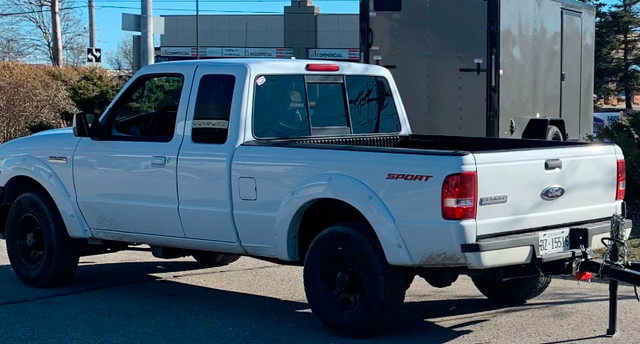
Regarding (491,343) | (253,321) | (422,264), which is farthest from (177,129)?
(491,343)

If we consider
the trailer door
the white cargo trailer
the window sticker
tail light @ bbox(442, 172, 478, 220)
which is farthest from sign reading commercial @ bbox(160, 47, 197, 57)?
tail light @ bbox(442, 172, 478, 220)

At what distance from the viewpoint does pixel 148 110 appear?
27.0 feet

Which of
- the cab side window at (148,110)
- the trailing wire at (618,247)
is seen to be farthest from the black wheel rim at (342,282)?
the cab side window at (148,110)

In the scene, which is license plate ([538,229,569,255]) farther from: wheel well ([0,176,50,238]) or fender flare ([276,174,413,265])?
wheel well ([0,176,50,238])

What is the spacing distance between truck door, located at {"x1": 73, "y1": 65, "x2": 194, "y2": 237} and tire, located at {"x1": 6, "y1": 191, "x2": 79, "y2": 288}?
0.39m

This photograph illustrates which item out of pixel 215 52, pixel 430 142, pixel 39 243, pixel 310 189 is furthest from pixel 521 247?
pixel 215 52

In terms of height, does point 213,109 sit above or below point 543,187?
above

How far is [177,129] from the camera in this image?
307 inches

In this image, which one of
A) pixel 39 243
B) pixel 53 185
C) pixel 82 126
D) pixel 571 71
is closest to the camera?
pixel 82 126

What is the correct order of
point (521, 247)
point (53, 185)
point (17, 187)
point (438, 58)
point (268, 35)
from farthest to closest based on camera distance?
point (268, 35) < point (438, 58) < point (17, 187) < point (53, 185) < point (521, 247)

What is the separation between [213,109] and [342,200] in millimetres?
1613

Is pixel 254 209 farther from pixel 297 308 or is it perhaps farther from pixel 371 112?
pixel 371 112

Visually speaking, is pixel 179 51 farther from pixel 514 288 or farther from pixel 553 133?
pixel 514 288

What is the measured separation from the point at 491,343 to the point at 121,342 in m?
2.65
